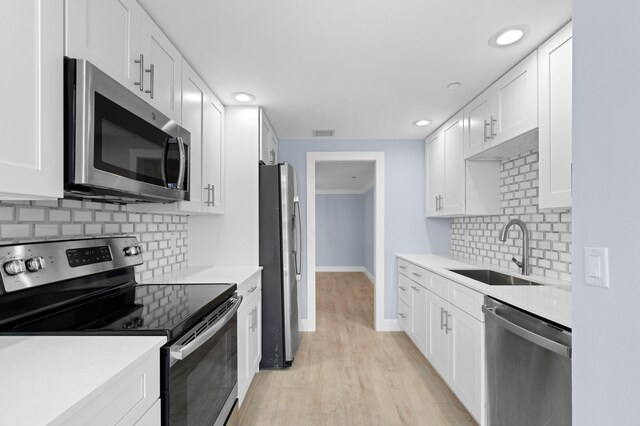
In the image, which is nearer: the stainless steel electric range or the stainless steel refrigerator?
the stainless steel electric range

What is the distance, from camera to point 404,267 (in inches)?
147

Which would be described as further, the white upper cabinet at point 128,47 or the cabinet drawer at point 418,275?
the cabinet drawer at point 418,275

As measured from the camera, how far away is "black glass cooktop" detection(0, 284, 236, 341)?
1.13 metres

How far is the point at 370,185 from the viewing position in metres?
7.74

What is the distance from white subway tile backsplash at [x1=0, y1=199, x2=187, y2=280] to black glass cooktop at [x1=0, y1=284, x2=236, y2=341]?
31 centimetres

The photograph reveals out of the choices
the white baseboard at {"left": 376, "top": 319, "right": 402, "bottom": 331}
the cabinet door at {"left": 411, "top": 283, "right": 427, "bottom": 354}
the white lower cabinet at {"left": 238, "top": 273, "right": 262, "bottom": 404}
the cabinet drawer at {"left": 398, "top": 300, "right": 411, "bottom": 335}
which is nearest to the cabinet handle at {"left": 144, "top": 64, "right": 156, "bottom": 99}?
the white lower cabinet at {"left": 238, "top": 273, "right": 262, "bottom": 404}

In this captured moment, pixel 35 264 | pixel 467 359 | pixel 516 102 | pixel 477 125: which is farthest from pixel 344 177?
pixel 35 264

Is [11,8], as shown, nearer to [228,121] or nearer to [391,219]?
[228,121]

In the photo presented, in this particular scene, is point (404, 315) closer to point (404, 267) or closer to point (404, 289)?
point (404, 289)

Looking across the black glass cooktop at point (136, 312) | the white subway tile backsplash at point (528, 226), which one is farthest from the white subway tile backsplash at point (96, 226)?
the white subway tile backsplash at point (528, 226)

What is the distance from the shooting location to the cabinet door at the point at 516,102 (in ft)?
6.48

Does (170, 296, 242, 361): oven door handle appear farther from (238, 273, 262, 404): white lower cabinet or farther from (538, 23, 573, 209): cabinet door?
(538, 23, 573, 209): cabinet door

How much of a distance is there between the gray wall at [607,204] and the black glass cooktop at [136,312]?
1319 millimetres

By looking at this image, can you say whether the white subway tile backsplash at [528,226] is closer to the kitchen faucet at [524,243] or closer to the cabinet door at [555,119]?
the kitchen faucet at [524,243]
